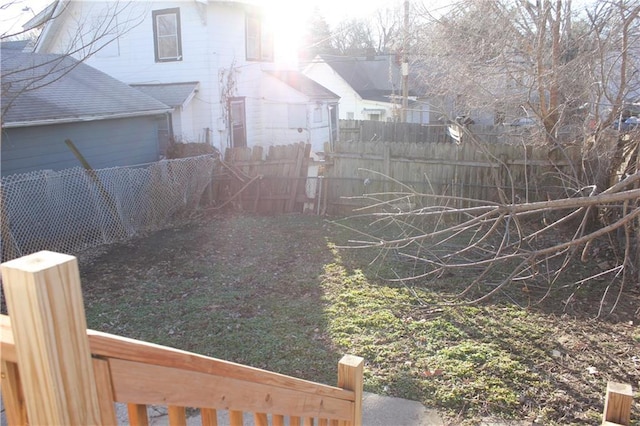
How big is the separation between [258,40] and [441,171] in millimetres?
8457

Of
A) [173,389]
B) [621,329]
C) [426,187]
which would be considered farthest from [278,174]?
[173,389]

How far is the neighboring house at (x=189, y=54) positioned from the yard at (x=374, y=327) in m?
6.90

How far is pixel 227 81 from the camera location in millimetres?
14430

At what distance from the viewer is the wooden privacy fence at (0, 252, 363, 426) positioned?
0.85 metres

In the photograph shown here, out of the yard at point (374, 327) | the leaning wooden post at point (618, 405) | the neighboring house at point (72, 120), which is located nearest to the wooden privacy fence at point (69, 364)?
the leaning wooden post at point (618, 405)

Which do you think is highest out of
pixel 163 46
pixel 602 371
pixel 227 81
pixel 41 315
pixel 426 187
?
pixel 163 46

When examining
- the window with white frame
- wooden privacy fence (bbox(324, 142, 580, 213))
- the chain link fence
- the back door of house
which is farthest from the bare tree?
the window with white frame

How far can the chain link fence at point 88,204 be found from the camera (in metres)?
7.50

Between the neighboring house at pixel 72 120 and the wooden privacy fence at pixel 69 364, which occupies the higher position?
the neighboring house at pixel 72 120

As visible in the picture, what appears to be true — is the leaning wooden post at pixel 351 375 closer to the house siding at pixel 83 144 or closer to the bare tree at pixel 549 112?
the bare tree at pixel 549 112

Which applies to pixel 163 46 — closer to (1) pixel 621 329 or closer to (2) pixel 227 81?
(2) pixel 227 81

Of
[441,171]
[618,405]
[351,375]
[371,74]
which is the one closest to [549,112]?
[441,171]

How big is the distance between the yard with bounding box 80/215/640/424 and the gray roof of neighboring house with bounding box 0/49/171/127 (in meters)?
3.00

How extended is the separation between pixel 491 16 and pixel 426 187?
330 cm
